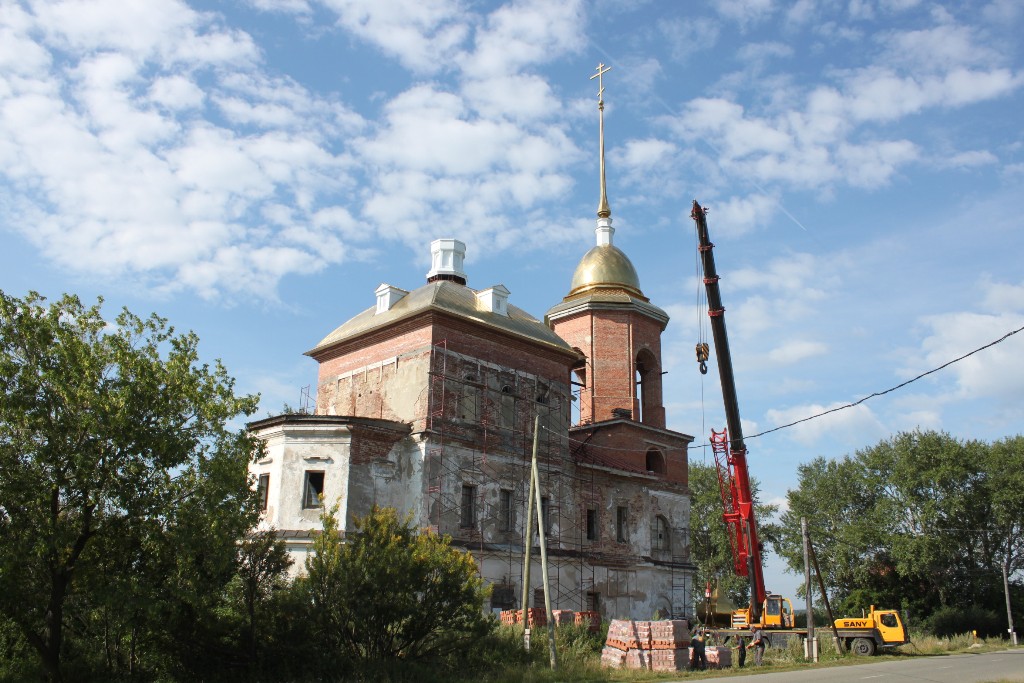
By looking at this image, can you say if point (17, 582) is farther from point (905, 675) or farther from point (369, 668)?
point (905, 675)

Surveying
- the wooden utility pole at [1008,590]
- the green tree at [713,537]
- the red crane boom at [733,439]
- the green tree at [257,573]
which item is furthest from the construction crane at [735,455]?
the green tree at [713,537]

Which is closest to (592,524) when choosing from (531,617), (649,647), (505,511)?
(505,511)

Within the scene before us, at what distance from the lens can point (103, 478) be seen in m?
16.3

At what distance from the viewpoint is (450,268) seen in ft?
108

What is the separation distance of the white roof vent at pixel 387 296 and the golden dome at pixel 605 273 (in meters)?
8.92

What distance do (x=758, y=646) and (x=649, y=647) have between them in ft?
17.6

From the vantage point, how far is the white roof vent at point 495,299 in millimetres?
30141

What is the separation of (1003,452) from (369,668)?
4245cm

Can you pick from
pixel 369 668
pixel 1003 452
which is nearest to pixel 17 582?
pixel 369 668

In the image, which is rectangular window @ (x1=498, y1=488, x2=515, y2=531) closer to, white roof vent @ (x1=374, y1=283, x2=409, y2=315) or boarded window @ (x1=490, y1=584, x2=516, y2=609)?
boarded window @ (x1=490, y1=584, x2=516, y2=609)

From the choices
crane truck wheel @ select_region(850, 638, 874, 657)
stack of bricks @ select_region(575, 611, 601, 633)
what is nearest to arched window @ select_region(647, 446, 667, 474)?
crane truck wheel @ select_region(850, 638, 874, 657)

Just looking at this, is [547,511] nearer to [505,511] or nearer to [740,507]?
[505,511]

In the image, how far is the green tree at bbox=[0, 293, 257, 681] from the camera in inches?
627

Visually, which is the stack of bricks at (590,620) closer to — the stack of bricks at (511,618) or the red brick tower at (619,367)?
the stack of bricks at (511,618)
